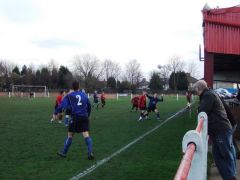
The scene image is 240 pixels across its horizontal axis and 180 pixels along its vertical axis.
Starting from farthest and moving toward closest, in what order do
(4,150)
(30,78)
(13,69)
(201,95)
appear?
1. (13,69)
2. (30,78)
3. (4,150)
4. (201,95)

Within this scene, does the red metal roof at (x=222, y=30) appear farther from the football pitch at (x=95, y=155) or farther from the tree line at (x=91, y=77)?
the tree line at (x=91, y=77)

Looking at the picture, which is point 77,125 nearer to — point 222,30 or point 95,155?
point 95,155

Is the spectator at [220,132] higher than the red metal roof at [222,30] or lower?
lower

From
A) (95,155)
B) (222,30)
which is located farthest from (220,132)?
(222,30)

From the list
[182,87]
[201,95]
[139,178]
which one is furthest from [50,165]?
[182,87]

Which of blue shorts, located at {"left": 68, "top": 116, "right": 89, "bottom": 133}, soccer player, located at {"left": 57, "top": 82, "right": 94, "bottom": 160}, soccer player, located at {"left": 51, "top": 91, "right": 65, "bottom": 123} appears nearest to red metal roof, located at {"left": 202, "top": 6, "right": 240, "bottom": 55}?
soccer player, located at {"left": 57, "top": 82, "right": 94, "bottom": 160}

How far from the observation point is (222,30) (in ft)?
48.2

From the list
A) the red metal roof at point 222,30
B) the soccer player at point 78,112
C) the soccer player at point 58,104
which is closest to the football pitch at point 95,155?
the soccer player at point 78,112

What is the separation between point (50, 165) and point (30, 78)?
106m

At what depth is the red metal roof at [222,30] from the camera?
1444 centimetres

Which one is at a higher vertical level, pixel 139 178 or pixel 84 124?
pixel 84 124

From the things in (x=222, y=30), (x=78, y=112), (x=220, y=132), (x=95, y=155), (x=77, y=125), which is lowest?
(x=95, y=155)

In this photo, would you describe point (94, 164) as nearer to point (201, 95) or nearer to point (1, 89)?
point (201, 95)

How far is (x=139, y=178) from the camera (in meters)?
8.80
